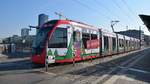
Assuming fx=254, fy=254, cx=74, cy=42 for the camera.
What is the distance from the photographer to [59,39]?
18016 mm

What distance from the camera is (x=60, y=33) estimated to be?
1823 cm

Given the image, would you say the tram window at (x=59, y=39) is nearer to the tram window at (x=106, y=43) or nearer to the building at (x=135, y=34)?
the tram window at (x=106, y=43)

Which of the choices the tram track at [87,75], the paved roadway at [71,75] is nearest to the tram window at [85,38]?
the paved roadway at [71,75]

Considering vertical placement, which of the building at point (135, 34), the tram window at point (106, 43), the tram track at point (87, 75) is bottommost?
the tram track at point (87, 75)

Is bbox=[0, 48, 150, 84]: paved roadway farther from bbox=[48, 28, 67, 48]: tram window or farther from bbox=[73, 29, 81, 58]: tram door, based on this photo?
bbox=[73, 29, 81, 58]: tram door

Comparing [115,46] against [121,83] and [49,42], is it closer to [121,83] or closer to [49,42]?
[49,42]

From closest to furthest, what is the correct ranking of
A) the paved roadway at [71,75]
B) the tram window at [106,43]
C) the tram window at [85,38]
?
the paved roadway at [71,75]
the tram window at [85,38]
the tram window at [106,43]

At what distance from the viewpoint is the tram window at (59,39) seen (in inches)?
689

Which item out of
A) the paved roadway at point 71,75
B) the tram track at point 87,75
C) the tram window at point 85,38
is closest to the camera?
the paved roadway at point 71,75

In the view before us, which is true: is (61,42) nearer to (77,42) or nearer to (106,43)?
(77,42)

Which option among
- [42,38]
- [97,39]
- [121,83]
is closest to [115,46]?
[97,39]

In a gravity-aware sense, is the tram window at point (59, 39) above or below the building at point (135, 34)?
below

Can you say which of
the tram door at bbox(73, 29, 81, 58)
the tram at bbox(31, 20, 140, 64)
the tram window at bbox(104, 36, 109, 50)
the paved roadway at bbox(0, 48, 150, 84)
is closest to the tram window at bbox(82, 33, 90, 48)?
the tram at bbox(31, 20, 140, 64)

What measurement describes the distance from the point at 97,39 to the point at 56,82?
47.8 ft
